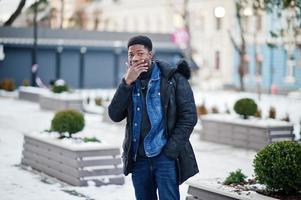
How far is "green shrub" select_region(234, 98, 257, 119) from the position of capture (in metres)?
16.0

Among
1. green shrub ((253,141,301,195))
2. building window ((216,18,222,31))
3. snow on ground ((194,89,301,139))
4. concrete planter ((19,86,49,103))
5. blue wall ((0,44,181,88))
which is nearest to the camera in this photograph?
green shrub ((253,141,301,195))

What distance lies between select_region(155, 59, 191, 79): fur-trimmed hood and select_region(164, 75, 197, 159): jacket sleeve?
0.28 feet

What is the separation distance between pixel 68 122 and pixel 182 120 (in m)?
5.97

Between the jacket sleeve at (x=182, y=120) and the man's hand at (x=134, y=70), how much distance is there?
37 centimetres

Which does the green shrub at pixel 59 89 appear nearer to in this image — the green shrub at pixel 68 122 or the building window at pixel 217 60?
the green shrub at pixel 68 122

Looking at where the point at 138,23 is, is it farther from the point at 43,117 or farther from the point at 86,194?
the point at 86,194

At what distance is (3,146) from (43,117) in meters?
8.69

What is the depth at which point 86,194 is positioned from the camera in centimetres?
956

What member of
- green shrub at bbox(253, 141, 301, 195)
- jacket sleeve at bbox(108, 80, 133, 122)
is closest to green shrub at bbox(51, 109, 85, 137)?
green shrub at bbox(253, 141, 301, 195)

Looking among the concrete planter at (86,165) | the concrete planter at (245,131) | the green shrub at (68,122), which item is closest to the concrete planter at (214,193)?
the concrete planter at (86,165)

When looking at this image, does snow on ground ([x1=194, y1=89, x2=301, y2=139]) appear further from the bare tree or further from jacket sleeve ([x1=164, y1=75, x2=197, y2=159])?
jacket sleeve ([x1=164, y1=75, x2=197, y2=159])

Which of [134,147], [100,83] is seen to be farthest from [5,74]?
[134,147]

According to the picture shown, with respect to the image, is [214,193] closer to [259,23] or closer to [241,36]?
[241,36]

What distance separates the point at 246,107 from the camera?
52.9 ft
